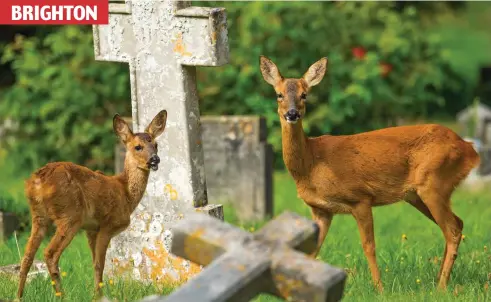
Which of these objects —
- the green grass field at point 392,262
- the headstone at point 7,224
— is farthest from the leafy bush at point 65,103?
the headstone at point 7,224

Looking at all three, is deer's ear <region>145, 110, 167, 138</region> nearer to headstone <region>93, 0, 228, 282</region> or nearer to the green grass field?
headstone <region>93, 0, 228, 282</region>

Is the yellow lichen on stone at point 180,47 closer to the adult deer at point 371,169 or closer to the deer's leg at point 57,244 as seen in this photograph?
the adult deer at point 371,169

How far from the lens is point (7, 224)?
35.2 feet

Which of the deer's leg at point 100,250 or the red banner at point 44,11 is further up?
the red banner at point 44,11

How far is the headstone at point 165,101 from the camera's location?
8.52m

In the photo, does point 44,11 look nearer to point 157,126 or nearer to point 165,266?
point 165,266

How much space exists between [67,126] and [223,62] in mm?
7437

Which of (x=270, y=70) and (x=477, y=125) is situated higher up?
(x=270, y=70)

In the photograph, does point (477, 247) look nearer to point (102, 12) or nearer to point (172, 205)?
point (172, 205)

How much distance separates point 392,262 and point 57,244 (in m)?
2.91

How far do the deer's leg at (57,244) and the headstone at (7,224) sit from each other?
3359mm

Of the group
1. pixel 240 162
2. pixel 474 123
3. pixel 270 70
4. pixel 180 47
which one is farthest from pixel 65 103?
pixel 270 70

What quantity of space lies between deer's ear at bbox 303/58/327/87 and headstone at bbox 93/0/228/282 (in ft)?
2.11

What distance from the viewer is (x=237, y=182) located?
500 inches
